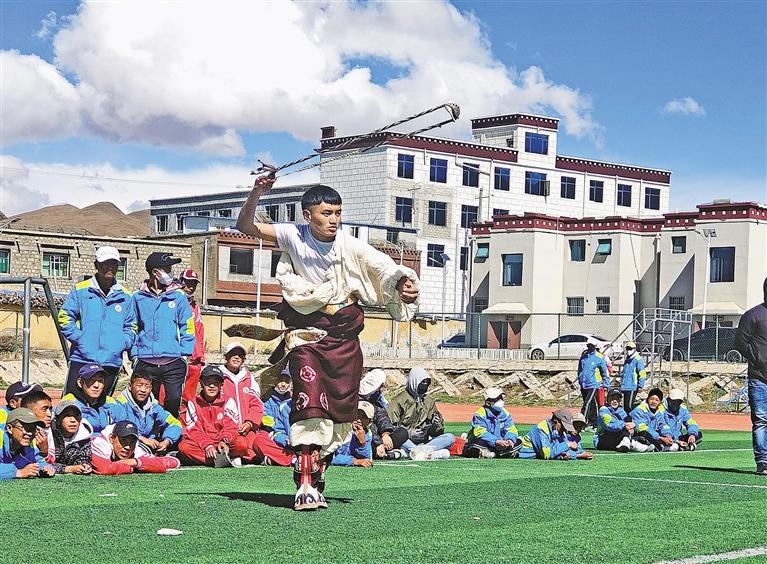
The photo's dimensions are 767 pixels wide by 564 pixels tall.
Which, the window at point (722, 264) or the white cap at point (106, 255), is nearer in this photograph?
the white cap at point (106, 255)

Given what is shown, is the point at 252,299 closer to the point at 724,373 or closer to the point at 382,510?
the point at 724,373

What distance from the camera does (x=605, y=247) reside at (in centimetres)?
6712

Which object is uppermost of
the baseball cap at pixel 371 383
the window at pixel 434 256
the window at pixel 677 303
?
the window at pixel 434 256

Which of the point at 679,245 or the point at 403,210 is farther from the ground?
the point at 403,210

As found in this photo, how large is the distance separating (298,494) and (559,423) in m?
7.61

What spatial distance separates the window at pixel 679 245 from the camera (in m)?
64.1

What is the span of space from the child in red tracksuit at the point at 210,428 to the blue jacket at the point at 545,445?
158 inches

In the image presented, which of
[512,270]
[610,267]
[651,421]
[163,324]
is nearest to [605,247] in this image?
[610,267]

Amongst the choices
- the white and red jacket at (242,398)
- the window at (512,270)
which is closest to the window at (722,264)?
the window at (512,270)

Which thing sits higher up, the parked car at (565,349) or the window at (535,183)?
the window at (535,183)

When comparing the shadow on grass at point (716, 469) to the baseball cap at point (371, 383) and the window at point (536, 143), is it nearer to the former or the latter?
the baseball cap at point (371, 383)

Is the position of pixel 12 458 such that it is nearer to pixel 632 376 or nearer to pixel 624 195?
pixel 632 376

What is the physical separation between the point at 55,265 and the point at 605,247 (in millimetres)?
30620

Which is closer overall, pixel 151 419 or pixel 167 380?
pixel 151 419
